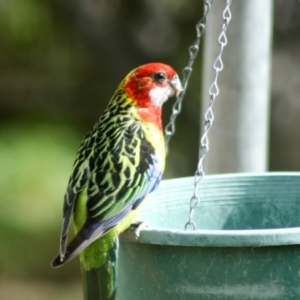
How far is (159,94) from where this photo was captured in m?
4.46

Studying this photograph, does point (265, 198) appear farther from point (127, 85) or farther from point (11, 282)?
point (11, 282)

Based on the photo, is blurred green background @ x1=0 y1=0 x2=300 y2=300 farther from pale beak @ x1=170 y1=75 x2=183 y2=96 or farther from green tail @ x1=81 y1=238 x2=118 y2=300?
green tail @ x1=81 y1=238 x2=118 y2=300

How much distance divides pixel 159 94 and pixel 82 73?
4.24 m

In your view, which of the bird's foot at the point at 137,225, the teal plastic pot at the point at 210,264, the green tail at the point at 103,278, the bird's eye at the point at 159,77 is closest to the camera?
the teal plastic pot at the point at 210,264

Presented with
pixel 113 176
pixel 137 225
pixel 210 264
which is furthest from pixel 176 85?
pixel 210 264

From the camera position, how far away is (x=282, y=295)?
10.4ft

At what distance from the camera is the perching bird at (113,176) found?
139 inches

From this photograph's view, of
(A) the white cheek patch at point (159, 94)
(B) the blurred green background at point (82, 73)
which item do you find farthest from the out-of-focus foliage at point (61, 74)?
(A) the white cheek patch at point (159, 94)

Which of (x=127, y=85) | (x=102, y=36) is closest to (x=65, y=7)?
(x=102, y=36)

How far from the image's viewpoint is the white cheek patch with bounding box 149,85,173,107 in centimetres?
443

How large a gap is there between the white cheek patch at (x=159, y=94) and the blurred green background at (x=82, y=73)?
339 cm

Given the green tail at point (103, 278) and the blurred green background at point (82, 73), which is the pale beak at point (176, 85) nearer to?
the green tail at point (103, 278)

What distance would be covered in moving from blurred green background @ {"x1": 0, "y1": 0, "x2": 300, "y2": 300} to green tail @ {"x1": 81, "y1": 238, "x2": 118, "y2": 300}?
4251mm

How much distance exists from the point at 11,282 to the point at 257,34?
542cm
